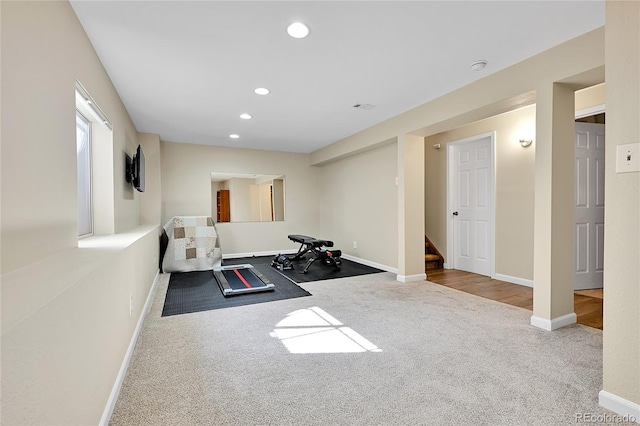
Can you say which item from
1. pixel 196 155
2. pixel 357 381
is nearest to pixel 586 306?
pixel 357 381

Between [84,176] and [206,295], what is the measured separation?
178cm

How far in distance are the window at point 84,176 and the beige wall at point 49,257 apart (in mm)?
601

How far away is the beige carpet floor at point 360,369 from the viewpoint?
60.0 inches

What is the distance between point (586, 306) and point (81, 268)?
14.1 ft

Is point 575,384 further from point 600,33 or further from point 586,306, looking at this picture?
point 600,33

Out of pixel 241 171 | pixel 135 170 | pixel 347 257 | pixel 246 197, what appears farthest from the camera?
pixel 246 197

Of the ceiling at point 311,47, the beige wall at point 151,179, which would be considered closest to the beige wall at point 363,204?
the ceiling at point 311,47

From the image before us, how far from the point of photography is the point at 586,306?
310cm

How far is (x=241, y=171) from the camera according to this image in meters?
6.32

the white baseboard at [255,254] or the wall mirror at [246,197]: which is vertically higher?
the wall mirror at [246,197]

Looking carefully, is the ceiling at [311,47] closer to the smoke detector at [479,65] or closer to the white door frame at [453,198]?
the smoke detector at [479,65]

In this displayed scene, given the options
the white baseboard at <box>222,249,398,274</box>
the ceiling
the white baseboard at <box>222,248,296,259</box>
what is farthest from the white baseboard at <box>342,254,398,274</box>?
the ceiling

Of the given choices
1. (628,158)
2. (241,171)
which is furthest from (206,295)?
(628,158)

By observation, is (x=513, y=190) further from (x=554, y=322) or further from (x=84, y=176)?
(x=84, y=176)
